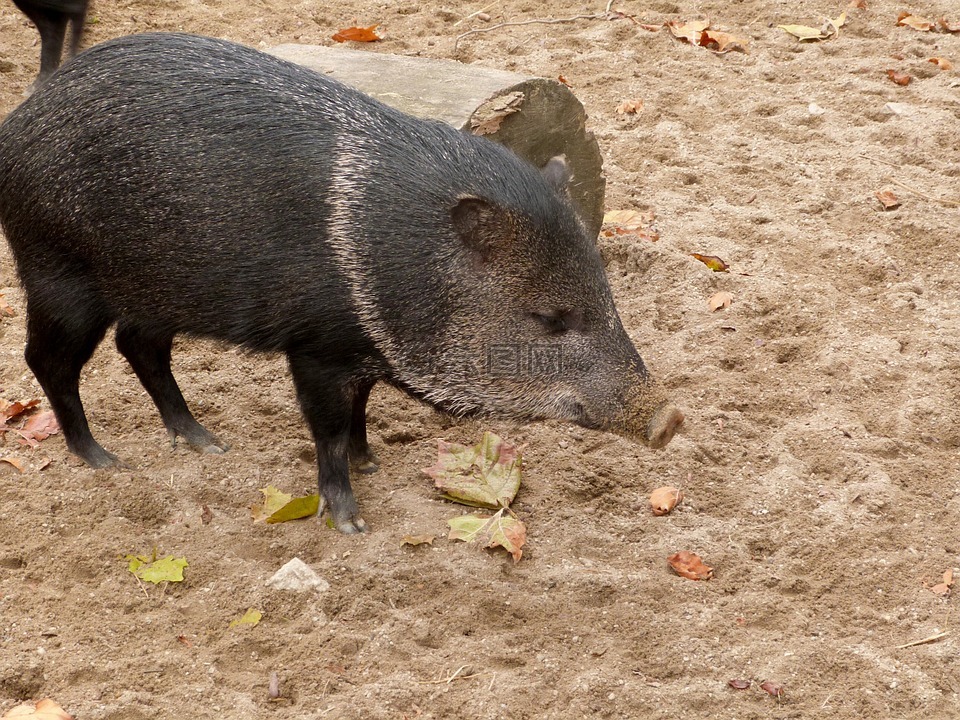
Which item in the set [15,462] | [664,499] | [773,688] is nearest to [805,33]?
[664,499]

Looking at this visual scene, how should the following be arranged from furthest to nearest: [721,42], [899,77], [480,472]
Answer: [721,42], [899,77], [480,472]

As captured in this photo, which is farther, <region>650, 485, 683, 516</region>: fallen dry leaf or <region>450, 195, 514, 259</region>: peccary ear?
<region>650, 485, 683, 516</region>: fallen dry leaf

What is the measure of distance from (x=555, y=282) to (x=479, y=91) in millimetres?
1466

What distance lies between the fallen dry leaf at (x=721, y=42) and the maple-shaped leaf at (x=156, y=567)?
4765mm

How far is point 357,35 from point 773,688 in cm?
496

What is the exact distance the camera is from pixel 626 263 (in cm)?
488

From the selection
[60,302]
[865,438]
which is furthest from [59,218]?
[865,438]

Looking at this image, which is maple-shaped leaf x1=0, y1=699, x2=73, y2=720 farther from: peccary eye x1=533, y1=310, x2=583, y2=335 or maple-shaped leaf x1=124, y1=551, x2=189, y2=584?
peccary eye x1=533, y1=310, x2=583, y2=335

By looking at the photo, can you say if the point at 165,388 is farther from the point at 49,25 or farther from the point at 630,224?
the point at 49,25

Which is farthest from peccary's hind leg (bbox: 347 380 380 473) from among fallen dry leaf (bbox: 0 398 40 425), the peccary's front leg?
fallen dry leaf (bbox: 0 398 40 425)

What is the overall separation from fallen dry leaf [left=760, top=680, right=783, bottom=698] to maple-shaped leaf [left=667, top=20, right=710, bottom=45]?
479cm

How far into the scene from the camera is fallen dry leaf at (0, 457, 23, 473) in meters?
3.70

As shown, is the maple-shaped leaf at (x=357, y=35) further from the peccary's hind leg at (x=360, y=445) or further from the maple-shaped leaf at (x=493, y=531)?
the maple-shaped leaf at (x=493, y=531)

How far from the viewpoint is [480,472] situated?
377 centimetres
